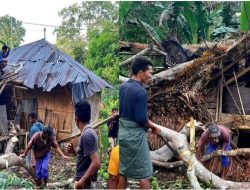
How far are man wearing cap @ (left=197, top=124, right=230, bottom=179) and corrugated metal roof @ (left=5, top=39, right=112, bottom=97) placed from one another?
642 cm

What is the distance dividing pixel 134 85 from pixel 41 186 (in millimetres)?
4037

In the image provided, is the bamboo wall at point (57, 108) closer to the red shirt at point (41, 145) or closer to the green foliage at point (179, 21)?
the green foliage at point (179, 21)

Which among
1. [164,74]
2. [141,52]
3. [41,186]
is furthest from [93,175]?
[141,52]

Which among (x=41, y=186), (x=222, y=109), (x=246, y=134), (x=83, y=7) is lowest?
(x=41, y=186)

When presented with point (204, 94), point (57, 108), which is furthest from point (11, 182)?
point (57, 108)

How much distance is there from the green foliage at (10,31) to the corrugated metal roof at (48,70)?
1093 cm

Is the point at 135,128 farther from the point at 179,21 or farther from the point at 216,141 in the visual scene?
the point at 179,21

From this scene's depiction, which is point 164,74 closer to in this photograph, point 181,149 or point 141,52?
point 141,52

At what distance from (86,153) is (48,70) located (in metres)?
9.98

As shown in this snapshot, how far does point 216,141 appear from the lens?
6.76 meters

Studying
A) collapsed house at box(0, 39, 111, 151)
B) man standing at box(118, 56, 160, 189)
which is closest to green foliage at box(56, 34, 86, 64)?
collapsed house at box(0, 39, 111, 151)

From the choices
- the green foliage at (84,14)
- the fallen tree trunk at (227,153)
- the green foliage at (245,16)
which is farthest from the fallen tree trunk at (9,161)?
the green foliage at (84,14)

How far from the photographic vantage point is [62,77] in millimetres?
12789

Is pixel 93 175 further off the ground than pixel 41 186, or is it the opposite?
pixel 93 175
